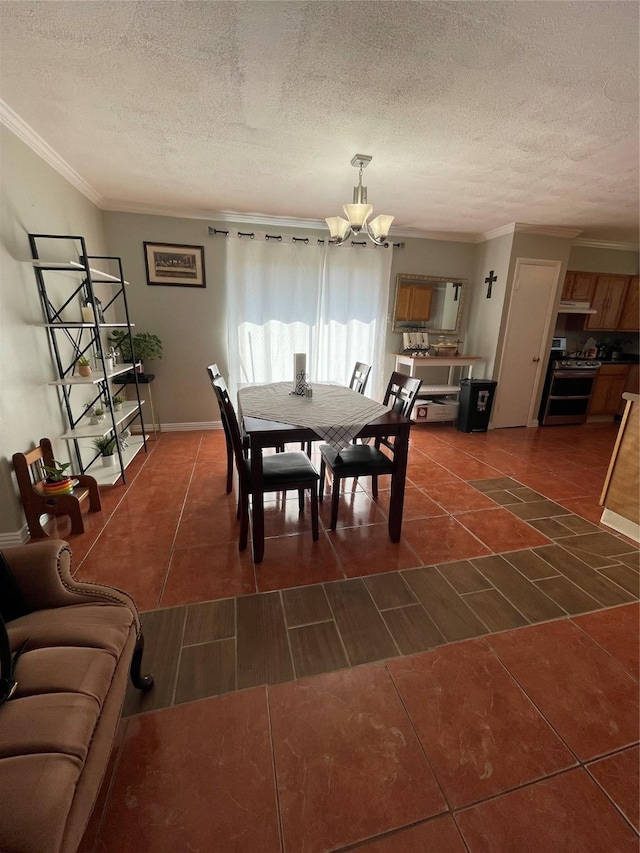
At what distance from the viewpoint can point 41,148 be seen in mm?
2336

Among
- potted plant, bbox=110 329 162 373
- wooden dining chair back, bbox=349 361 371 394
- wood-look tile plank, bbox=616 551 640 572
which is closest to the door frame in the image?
wooden dining chair back, bbox=349 361 371 394

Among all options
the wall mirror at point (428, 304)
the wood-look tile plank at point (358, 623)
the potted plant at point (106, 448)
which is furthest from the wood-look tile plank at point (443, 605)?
the wall mirror at point (428, 304)

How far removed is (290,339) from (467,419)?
239cm

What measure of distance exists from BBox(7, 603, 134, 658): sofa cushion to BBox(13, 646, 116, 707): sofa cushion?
2 cm

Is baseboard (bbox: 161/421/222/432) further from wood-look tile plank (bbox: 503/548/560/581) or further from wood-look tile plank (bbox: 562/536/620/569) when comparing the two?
wood-look tile plank (bbox: 562/536/620/569)

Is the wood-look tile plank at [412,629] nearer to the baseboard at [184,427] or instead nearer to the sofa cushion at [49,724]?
the sofa cushion at [49,724]

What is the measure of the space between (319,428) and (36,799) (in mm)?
1521

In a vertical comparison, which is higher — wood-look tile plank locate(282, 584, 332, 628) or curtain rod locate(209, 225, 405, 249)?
curtain rod locate(209, 225, 405, 249)

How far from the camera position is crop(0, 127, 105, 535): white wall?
78.6 inches

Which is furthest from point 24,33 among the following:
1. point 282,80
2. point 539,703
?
point 539,703

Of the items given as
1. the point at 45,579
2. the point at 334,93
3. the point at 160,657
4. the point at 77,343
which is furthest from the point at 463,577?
the point at 77,343

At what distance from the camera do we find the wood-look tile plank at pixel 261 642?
1.34 metres

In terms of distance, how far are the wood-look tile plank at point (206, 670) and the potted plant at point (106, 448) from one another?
2018 millimetres

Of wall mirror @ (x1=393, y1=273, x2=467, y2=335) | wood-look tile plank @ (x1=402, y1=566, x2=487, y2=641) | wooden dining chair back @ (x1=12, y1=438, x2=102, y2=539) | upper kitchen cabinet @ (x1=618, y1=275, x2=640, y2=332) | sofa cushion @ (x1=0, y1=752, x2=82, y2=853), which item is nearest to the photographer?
sofa cushion @ (x1=0, y1=752, x2=82, y2=853)
